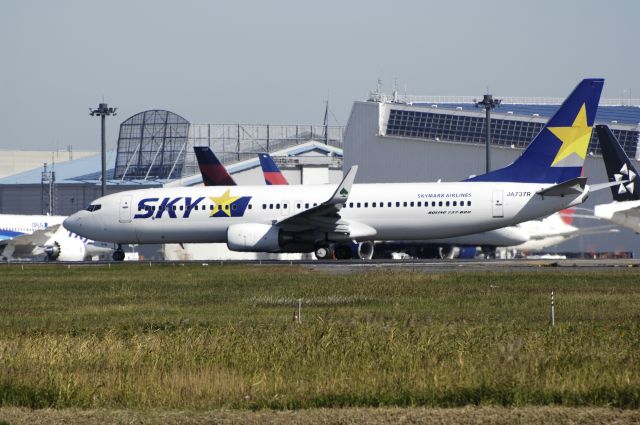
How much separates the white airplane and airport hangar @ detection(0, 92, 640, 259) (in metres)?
22.1

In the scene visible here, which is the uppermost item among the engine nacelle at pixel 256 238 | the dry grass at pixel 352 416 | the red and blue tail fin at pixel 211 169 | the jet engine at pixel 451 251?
the red and blue tail fin at pixel 211 169

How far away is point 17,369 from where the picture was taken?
16.4 meters

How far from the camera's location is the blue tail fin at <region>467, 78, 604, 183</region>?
50.7 meters

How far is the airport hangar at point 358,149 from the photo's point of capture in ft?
300

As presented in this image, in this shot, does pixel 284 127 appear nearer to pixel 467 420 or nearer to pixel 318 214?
pixel 318 214

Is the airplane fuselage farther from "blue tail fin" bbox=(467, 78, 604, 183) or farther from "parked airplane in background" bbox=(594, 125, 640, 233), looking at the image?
"parked airplane in background" bbox=(594, 125, 640, 233)

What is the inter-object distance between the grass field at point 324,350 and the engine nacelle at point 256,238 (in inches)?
825

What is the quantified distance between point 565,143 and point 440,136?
44402 millimetres

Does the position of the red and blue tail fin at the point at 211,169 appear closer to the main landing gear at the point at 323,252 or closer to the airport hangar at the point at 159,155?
the main landing gear at the point at 323,252

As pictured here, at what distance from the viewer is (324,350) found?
58.6 ft

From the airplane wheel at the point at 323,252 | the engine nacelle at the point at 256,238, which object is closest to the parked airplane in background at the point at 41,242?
the engine nacelle at the point at 256,238

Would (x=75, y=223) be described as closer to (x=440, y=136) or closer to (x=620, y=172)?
(x=620, y=172)

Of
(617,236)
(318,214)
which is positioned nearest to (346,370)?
(318,214)

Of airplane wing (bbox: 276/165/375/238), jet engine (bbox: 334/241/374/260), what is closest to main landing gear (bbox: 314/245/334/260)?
airplane wing (bbox: 276/165/375/238)
